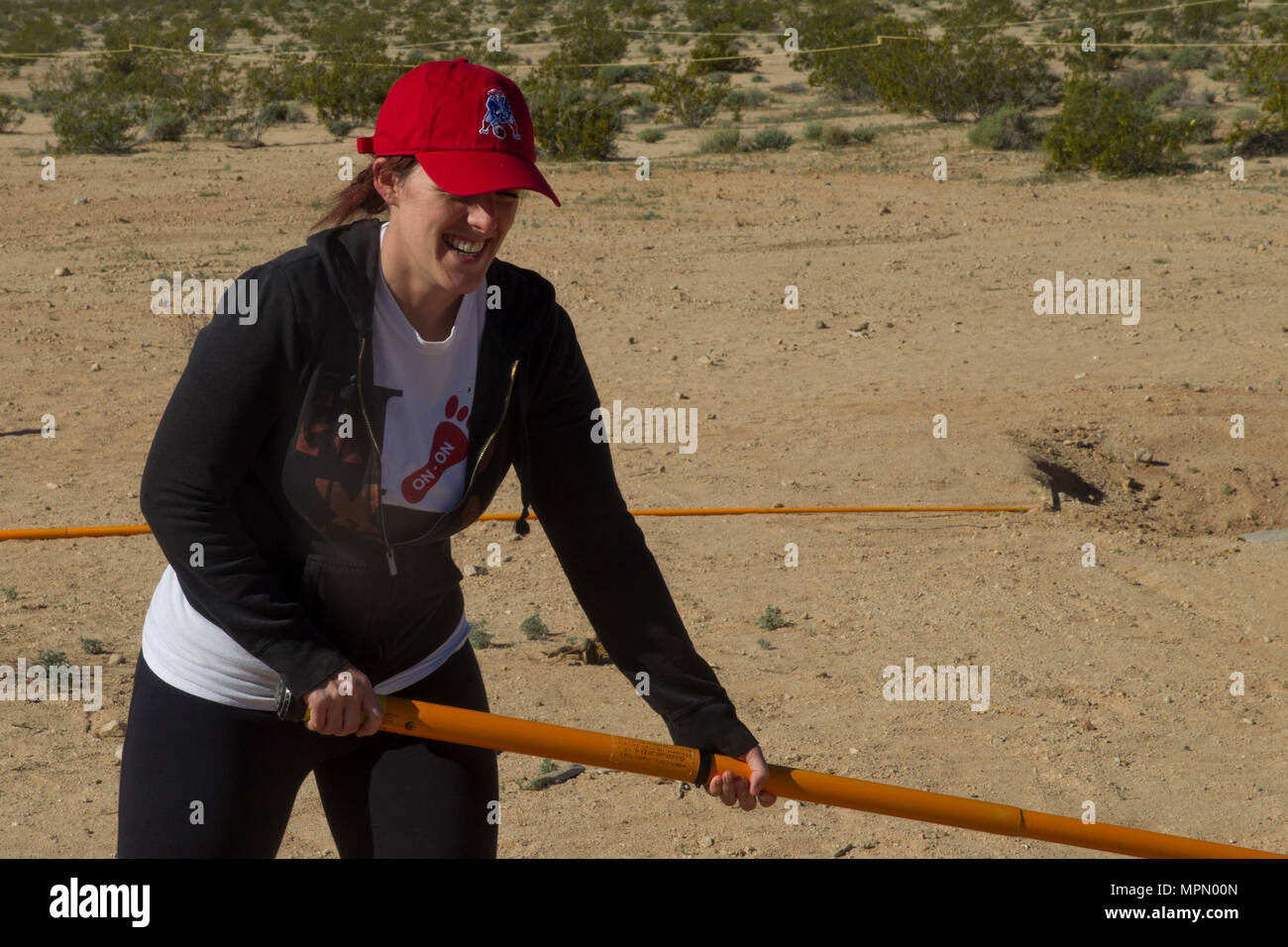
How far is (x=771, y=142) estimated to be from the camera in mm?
17281

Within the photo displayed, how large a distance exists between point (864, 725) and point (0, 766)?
264cm

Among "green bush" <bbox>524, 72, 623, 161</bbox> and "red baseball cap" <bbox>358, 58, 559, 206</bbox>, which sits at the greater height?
"green bush" <bbox>524, 72, 623, 161</bbox>

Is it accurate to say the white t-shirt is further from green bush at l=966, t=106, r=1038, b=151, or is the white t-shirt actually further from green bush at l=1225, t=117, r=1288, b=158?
green bush at l=966, t=106, r=1038, b=151

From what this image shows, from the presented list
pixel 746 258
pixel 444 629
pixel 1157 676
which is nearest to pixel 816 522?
pixel 1157 676

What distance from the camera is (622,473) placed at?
262 inches

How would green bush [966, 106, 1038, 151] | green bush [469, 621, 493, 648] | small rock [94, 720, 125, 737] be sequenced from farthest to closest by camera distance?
green bush [966, 106, 1038, 151], green bush [469, 621, 493, 648], small rock [94, 720, 125, 737]

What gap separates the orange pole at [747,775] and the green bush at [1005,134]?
15.4m

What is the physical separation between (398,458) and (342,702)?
352 mm

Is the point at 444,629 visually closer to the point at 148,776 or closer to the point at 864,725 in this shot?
the point at 148,776

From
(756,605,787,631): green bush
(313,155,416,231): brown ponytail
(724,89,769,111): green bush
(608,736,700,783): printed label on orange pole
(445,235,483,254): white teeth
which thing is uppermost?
(724,89,769,111): green bush

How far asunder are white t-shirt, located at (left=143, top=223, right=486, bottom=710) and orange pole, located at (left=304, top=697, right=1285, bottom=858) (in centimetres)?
11

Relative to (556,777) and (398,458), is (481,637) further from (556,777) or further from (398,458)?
(398,458)

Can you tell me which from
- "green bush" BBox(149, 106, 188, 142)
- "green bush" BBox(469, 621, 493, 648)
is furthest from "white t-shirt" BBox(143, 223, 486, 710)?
"green bush" BBox(149, 106, 188, 142)

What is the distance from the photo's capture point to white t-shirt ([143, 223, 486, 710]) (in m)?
1.88
